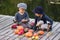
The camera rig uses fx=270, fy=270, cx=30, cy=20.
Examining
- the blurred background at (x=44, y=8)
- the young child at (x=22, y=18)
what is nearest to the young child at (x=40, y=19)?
the young child at (x=22, y=18)

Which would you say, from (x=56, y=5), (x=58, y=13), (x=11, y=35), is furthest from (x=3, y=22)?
(x=56, y=5)

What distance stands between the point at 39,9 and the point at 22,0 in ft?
23.6

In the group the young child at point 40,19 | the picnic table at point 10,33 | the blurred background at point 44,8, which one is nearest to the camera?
the picnic table at point 10,33

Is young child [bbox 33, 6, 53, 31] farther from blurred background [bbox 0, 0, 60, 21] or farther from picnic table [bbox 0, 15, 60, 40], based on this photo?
blurred background [bbox 0, 0, 60, 21]

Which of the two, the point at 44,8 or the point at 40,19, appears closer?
the point at 40,19

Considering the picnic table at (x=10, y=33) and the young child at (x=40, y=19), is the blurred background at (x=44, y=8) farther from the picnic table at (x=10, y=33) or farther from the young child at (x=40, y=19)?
the young child at (x=40, y=19)

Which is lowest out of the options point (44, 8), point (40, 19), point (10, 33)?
point (44, 8)

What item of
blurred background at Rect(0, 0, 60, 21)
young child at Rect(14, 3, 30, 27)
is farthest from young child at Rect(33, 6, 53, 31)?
blurred background at Rect(0, 0, 60, 21)

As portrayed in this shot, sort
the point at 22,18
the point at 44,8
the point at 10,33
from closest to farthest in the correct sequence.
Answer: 1. the point at 10,33
2. the point at 22,18
3. the point at 44,8

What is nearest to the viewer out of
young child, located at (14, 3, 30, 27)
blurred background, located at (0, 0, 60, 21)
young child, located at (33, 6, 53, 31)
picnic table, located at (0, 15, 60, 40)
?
picnic table, located at (0, 15, 60, 40)

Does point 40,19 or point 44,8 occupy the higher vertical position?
point 40,19

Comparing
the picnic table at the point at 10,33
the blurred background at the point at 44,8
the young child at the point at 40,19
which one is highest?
the young child at the point at 40,19

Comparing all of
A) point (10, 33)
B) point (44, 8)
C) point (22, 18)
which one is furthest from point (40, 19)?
point (44, 8)

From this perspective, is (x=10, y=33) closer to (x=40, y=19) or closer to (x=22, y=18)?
(x=22, y=18)
